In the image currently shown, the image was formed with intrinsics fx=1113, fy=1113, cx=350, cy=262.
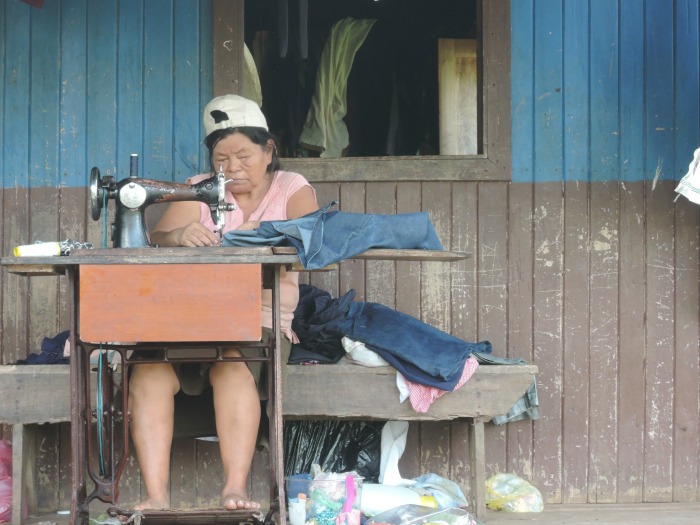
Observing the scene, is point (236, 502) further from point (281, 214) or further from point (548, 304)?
point (548, 304)

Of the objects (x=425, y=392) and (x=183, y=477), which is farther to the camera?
(x=183, y=477)

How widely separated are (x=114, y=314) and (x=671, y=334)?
2.51 metres

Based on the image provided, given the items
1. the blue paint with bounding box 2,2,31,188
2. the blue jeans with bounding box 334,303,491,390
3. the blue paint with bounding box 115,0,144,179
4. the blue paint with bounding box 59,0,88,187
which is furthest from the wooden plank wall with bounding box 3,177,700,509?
the blue paint with bounding box 2,2,31,188

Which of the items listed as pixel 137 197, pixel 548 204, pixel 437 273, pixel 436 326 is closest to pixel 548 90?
pixel 548 204

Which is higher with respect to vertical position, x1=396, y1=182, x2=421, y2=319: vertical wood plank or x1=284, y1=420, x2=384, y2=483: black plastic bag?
x1=396, y1=182, x2=421, y2=319: vertical wood plank

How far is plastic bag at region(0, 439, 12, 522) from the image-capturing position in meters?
4.46

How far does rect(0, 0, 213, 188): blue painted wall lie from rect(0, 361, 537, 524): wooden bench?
968 mm

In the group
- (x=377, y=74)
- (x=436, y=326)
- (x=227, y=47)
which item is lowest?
(x=436, y=326)

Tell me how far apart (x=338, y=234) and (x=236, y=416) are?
28.0 inches

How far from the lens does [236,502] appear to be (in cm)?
348

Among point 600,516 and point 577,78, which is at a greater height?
point 577,78

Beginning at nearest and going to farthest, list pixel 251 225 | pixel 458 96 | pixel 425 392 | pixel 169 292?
pixel 169 292, pixel 251 225, pixel 425 392, pixel 458 96

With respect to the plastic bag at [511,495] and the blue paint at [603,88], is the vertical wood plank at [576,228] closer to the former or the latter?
the blue paint at [603,88]

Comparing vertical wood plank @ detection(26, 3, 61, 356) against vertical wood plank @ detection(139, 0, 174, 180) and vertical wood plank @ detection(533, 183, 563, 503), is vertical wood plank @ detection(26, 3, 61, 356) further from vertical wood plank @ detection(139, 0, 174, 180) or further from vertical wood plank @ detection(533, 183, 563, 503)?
vertical wood plank @ detection(533, 183, 563, 503)
